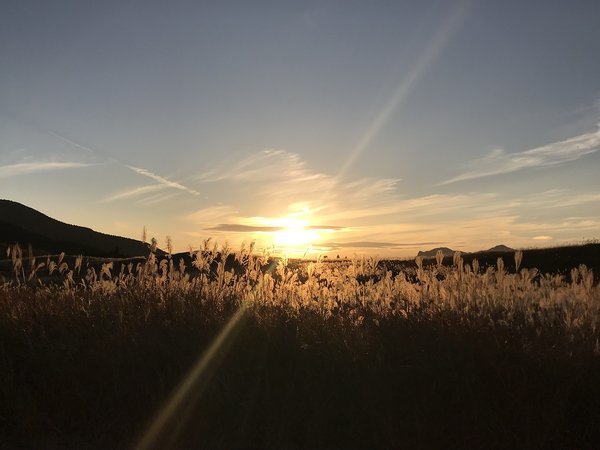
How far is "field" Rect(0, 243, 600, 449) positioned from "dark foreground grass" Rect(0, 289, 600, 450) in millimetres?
11

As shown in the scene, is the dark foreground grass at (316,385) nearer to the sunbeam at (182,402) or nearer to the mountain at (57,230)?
the sunbeam at (182,402)

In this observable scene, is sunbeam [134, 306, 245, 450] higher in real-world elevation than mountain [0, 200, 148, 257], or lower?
lower

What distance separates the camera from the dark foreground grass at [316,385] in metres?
4.00

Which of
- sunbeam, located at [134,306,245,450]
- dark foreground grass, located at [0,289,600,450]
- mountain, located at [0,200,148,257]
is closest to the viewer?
dark foreground grass, located at [0,289,600,450]

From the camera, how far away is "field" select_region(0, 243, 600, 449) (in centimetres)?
402

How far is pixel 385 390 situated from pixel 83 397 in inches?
96.2

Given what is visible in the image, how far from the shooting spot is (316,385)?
14.5 feet

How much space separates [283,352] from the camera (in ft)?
16.1

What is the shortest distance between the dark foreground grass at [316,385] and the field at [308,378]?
11 millimetres

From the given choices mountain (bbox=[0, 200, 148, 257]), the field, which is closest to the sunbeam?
the field

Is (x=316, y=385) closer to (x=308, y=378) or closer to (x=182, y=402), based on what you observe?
(x=308, y=378)

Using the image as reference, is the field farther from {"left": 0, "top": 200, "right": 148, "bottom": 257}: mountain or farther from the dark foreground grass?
{"left": 0, "top": 200, "right": 148, "bottom": 257}: mountain

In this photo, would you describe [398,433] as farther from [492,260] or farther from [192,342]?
[492,260]

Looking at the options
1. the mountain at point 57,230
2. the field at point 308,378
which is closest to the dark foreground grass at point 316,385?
the field at point 308,378
